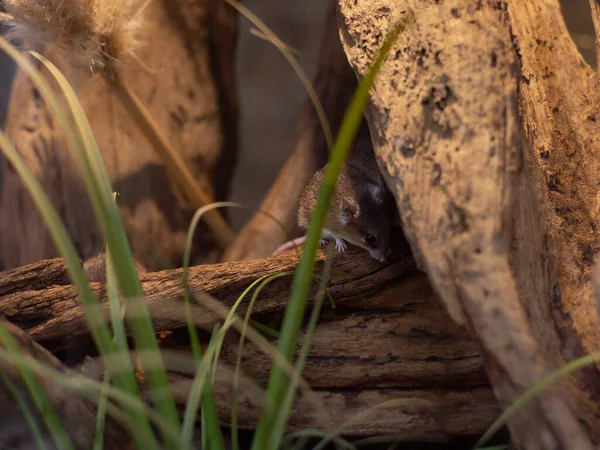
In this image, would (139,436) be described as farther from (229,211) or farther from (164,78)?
(229,211)

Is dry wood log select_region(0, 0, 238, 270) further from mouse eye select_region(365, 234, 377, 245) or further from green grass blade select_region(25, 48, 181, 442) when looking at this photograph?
green grass blade select_region(25, 48, 181, 442)

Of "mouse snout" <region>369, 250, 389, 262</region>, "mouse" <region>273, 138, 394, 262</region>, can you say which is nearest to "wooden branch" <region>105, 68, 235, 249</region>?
"mouse" <region>273, 138, 394, 262</region>

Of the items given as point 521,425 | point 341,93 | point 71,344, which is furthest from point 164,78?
point 521,425

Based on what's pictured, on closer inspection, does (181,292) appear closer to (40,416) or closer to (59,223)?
(40,416)

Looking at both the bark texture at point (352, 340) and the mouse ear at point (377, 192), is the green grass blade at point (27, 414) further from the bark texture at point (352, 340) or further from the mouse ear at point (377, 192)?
the mouse ear at point (377, 192)

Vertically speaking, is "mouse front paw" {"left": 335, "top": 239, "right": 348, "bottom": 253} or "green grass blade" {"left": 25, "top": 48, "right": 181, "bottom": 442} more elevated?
"green grass blade" {"left": 25, "top": 48, "right": 181, "bottom": 442}

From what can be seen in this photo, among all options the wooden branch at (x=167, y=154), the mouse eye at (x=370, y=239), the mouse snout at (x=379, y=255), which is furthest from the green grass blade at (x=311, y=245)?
the wooden branch at (x=167, y=154)
